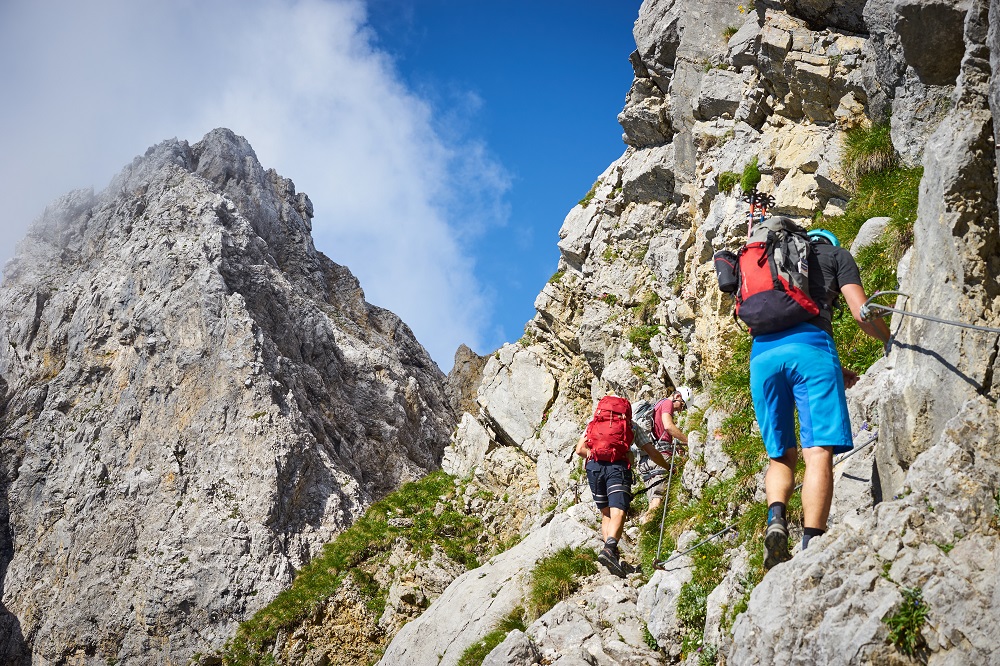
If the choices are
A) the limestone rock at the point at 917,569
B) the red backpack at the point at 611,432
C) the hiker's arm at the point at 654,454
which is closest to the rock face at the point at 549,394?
the limestone rock at the point at 917,569

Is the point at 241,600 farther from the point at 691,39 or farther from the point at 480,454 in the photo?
the point at 691,39

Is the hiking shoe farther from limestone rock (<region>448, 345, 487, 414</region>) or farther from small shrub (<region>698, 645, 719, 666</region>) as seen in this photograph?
limestone rock (<region>448, 345, 487, 414</region>)

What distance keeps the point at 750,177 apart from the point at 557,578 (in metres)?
7.79

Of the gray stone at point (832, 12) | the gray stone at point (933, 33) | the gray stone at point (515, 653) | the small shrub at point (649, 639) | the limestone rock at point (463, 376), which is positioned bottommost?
the small shrub at point (649, 639)

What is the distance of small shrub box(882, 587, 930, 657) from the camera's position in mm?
4578

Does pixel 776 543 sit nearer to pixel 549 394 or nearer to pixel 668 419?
pixel 668 419

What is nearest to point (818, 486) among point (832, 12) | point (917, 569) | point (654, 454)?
point (917, 569)

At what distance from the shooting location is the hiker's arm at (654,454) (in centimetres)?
1066

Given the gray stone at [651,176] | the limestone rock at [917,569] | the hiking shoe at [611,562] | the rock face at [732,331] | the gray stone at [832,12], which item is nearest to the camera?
the limestone rock at [917,569]

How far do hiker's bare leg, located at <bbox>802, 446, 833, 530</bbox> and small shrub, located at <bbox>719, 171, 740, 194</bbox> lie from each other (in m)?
8.86

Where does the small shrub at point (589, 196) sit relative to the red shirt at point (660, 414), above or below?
above

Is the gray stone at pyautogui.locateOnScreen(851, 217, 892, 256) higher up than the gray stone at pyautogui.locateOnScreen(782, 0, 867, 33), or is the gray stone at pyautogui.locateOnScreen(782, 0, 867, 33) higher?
the gray stone at pyautogui.locateOnScreen(782, 0, 867, 33)

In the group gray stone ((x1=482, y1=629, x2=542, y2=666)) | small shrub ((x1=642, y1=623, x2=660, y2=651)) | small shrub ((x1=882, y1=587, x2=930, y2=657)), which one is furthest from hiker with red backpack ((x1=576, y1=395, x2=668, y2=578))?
small shrub ((x1=882, y1=587, x2=930, y2=657))

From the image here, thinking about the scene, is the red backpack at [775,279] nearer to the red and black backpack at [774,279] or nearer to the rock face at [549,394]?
the red and black backpack at [774,279]
